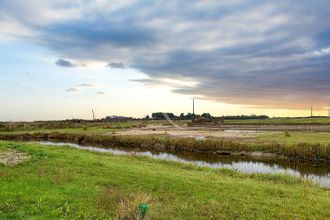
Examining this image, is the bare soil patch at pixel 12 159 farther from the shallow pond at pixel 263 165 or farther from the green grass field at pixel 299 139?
the green grass field at pixel 299 139

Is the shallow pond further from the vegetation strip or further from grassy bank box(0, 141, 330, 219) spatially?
grassy bank box(0, 141, 330, 219)

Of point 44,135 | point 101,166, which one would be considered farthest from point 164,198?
point 44,135

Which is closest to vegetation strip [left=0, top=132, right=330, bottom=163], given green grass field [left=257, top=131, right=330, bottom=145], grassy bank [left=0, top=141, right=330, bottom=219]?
green grass field [left=257, top=131, right=330, bottom=145]

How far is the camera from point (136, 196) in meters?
10.6

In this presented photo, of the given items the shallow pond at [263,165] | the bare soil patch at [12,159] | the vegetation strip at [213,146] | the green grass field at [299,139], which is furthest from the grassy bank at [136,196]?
the green grass field at [299,139]

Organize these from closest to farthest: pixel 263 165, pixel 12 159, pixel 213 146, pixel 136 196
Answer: pixel 136 196
pixel 12 159
pixel 263 165
pixel 213 146

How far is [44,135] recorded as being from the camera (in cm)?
7244

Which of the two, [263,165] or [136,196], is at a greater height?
[136,196]

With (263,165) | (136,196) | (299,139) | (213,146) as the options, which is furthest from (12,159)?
(299,139)

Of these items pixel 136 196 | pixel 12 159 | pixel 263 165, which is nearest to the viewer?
pixel 136 196

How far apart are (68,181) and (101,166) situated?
4793 mm

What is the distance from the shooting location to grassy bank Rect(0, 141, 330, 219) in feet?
37.7

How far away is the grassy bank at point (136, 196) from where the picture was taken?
11.5 m

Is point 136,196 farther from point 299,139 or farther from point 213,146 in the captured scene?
point 299,139
